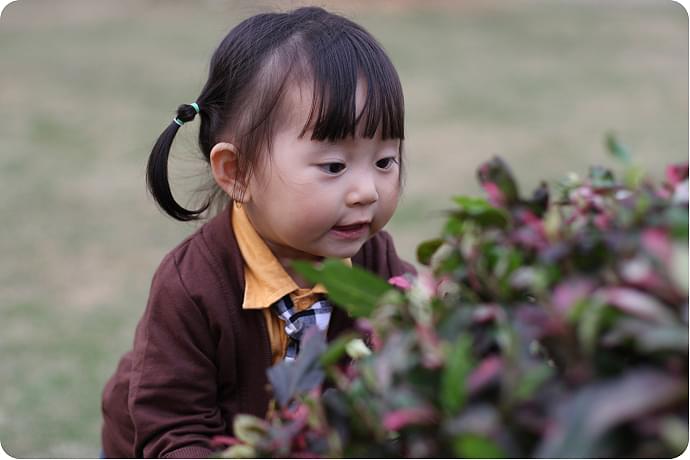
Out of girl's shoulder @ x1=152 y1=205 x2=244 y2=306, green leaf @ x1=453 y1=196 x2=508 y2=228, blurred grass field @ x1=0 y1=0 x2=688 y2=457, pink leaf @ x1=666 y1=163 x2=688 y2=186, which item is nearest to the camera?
green leaf @ x1=453 y1=196 x2=508 y2=228

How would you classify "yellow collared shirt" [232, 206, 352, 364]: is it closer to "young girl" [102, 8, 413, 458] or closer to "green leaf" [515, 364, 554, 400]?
"young girl" [102, 8, 413, 458]

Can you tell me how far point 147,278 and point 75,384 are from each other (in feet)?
3.83

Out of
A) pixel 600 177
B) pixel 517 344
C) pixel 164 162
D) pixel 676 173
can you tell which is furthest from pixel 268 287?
pixel 517 344

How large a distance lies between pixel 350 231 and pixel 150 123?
6277 mm

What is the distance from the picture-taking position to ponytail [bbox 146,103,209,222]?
7.05ft

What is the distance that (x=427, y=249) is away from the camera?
4.23 ft

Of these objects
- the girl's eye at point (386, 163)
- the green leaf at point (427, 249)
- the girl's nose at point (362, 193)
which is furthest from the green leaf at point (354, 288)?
the girl's eye at point (386, 163)

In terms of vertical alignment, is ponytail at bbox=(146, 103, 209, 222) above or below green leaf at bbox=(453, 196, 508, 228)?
below

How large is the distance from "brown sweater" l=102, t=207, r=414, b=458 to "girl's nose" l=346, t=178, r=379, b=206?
322 mm

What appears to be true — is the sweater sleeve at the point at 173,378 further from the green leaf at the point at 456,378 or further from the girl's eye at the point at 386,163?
the green leaf at the point at 456,378

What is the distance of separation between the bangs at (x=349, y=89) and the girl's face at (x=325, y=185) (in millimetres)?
19

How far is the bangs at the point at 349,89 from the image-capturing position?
6.01 ft

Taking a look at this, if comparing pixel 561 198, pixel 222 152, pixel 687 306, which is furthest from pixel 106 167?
pixel 687 306

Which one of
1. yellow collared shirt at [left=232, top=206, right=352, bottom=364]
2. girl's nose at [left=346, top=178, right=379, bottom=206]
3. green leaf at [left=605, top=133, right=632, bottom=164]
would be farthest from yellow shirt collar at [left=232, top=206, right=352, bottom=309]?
green leaf at [left=605, top=133, right=632, bottom=164]
